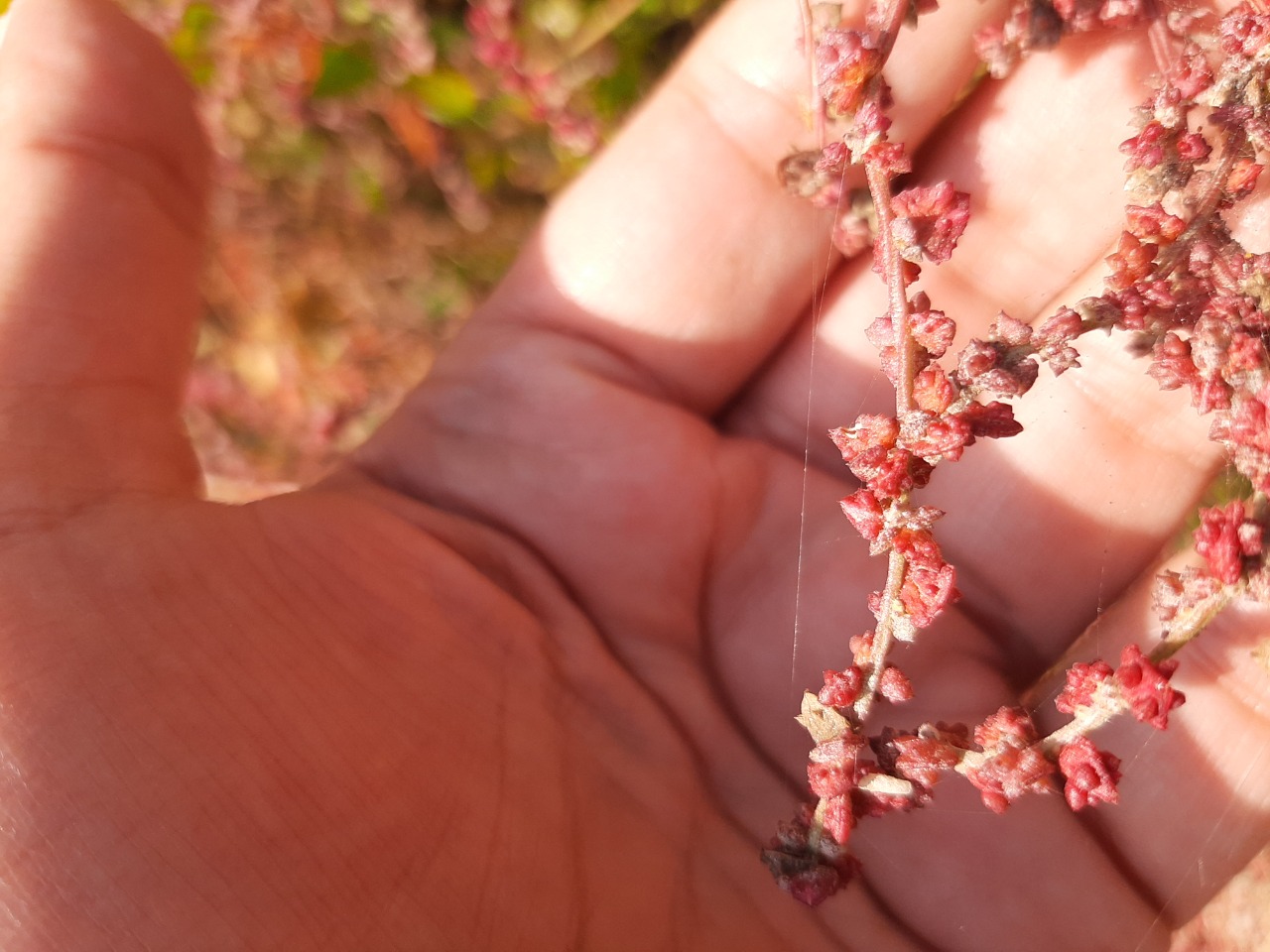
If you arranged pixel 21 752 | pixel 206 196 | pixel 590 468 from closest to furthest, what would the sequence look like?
pixel 21 752 < pixel 206 196 < pixel 590 468

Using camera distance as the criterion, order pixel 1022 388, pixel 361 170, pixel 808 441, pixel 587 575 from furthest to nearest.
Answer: pixel 361 170 → pixel 808 441 → pixel 587 575 → pixel 1022 388

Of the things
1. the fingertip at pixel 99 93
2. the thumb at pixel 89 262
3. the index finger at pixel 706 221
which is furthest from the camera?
the index finger at pixel 706 221

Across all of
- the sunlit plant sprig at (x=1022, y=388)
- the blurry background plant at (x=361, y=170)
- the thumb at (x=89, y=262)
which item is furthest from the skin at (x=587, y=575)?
the blurry background plant at (x=361, y=170)

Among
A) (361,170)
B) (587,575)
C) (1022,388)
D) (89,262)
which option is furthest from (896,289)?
(361,170)

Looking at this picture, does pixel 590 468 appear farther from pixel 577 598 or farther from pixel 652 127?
pixel 652 127

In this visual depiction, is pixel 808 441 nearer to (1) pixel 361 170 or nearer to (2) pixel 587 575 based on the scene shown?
(2) pixel 587 575

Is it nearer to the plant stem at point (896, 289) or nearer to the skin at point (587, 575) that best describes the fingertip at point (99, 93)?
the skin at point (587, 575)

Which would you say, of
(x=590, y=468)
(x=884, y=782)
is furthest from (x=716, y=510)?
(x=884, y=782)

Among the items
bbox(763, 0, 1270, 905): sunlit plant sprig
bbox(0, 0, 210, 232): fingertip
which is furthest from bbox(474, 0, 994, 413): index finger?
bbox(0, 0, 210, 232): fingertip
